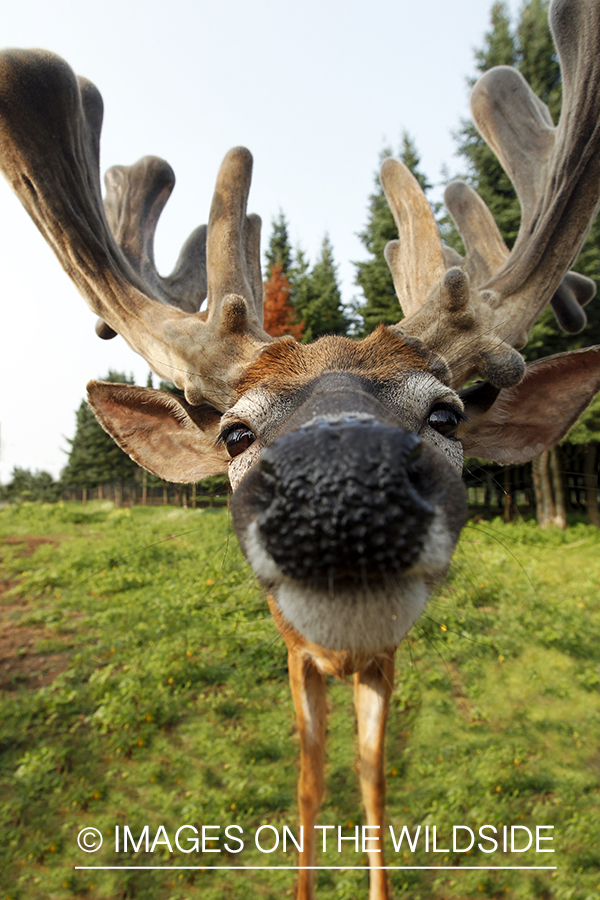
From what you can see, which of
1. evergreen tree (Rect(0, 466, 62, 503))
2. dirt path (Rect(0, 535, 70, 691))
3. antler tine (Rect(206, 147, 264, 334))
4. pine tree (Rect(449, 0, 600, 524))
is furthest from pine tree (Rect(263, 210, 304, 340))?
evergreen tree (Rect(0, 466, 62, 503))

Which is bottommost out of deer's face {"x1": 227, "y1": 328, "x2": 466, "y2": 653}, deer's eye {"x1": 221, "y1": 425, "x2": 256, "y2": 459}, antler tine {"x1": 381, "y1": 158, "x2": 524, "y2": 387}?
deer's face {"x1": 227, "y1": 328, "x2": 466, "y2": 653}

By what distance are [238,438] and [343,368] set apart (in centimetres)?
52

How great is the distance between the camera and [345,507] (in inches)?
44.9

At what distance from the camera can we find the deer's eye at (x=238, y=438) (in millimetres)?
2085

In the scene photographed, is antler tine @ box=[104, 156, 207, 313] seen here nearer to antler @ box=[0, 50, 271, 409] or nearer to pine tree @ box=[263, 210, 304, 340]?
antler @ box=[0, 50, 271, 409]

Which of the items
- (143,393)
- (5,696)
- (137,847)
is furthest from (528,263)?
(5,696)

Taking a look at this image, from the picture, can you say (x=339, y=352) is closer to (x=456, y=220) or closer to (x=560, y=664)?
(x=456, y=220)

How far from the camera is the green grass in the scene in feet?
10.3

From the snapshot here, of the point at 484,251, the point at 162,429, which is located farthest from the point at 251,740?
the point at 484,251

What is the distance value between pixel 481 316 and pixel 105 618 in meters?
6.02

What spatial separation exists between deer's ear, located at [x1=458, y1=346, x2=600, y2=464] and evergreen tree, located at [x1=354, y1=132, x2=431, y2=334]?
9.00m

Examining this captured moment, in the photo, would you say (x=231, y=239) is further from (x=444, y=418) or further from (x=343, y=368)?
(x=444, y=418)
